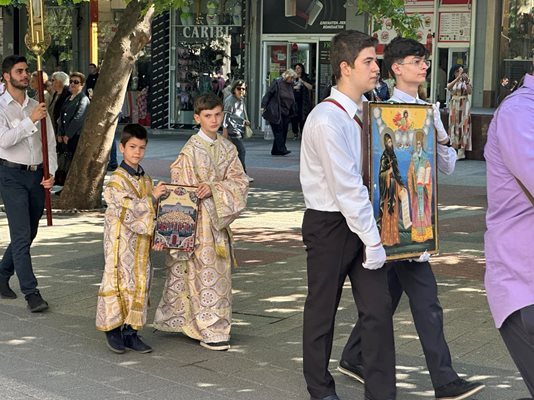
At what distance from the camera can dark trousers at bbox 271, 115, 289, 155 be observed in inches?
790

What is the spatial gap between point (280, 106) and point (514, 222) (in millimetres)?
16804

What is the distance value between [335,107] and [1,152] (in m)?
3.53

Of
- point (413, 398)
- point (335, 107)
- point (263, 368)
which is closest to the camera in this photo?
point (335, 107)

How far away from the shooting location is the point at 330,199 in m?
5.03

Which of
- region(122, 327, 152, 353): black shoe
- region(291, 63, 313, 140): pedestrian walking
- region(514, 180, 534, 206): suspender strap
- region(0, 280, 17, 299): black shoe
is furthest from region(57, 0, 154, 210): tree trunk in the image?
region(291, 63, 313, 140): pedestrian walking

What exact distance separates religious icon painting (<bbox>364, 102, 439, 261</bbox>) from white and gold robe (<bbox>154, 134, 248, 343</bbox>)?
1.61 m

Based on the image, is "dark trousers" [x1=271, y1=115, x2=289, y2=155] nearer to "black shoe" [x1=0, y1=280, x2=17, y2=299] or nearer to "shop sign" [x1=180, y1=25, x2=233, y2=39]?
"shop sign" [x1=180, y1=25, x2=233, y2=39]

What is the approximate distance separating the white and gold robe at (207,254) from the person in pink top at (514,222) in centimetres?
306

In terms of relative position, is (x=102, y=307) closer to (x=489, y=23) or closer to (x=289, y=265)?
(x=289, y=265)

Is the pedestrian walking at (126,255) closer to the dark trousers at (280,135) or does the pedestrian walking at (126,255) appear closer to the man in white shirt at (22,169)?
the man in white shirt at (22,169)

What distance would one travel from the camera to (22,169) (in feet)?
25.3

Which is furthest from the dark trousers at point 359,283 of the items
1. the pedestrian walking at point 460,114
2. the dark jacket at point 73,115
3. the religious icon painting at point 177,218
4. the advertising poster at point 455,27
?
the advertising poster at point 455,27

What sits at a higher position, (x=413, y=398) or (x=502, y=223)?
(x=502, y=223)

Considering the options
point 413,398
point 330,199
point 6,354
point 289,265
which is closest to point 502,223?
point 330,199
